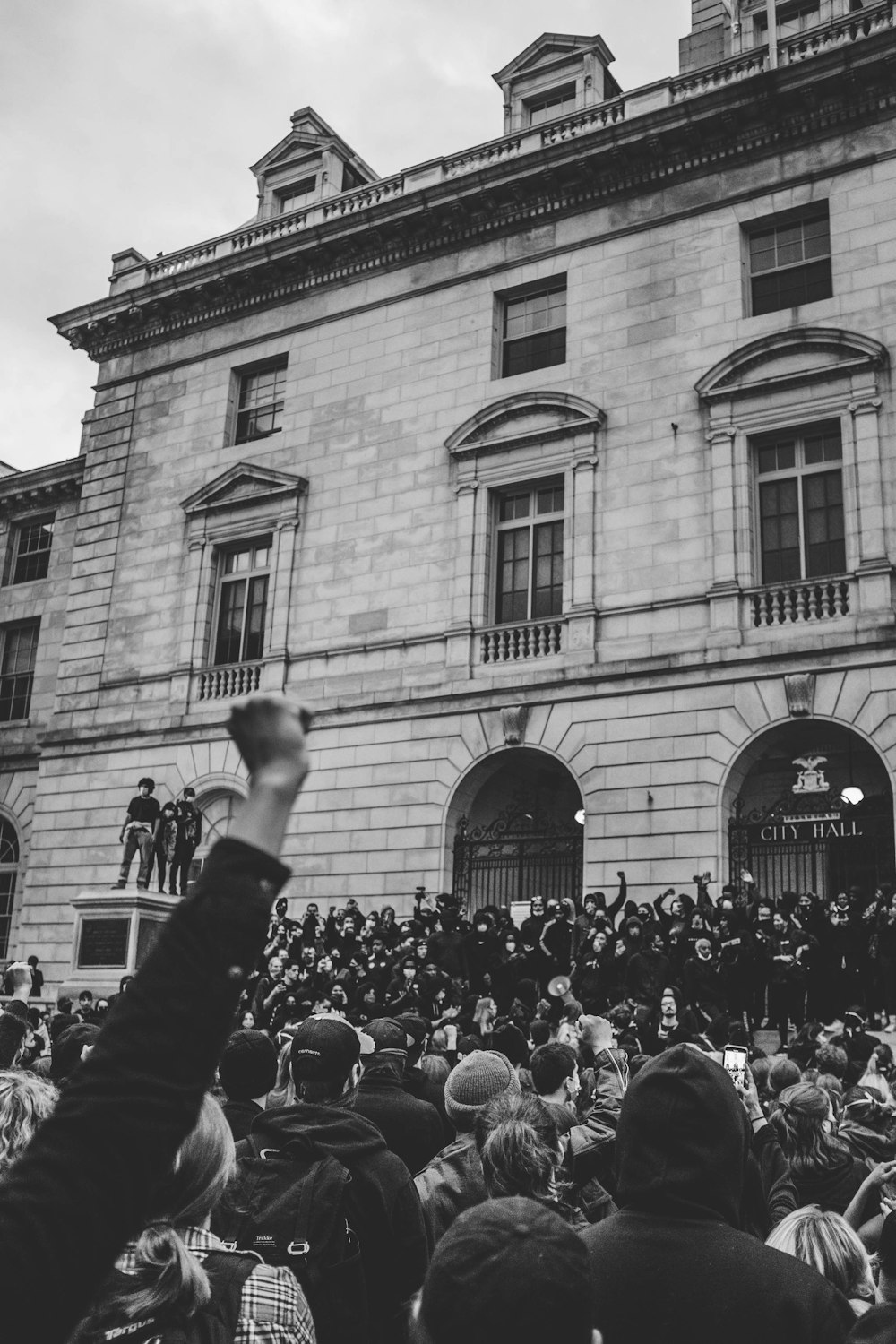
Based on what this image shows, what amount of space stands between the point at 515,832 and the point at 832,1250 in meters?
19.3

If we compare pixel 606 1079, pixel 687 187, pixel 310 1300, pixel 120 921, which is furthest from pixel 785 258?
pixel 310 1300

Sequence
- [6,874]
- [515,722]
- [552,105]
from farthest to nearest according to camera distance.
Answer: [6,874] < [552,105] < [515,722]

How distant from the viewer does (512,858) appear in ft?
75.3

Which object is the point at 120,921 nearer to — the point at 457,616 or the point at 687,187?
the point at 457,616

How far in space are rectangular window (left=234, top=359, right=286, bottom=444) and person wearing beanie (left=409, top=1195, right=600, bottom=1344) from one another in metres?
27.4

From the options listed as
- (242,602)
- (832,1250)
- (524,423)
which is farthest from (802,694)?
(832,1250)

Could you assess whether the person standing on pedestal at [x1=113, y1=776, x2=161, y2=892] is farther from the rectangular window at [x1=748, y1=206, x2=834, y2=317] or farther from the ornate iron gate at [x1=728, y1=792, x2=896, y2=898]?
the rectangular window at [x1=748, y1=206, x2=834, y2=317]

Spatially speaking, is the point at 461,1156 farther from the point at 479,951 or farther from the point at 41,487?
the point at 41,487

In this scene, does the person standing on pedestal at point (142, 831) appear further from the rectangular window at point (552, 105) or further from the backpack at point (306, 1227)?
the backpack at point (306, 1227)

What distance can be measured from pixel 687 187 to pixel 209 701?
1413 cm

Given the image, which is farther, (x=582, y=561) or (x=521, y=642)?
(x=521, y=642)

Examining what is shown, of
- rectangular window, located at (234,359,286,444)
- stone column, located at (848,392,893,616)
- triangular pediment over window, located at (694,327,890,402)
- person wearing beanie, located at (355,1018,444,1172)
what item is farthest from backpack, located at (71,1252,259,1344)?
rectangular window, located at (234,359,286,444)

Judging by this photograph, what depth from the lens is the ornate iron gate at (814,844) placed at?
1958 centimetres

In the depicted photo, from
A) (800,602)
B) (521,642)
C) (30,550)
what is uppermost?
(30,550)
